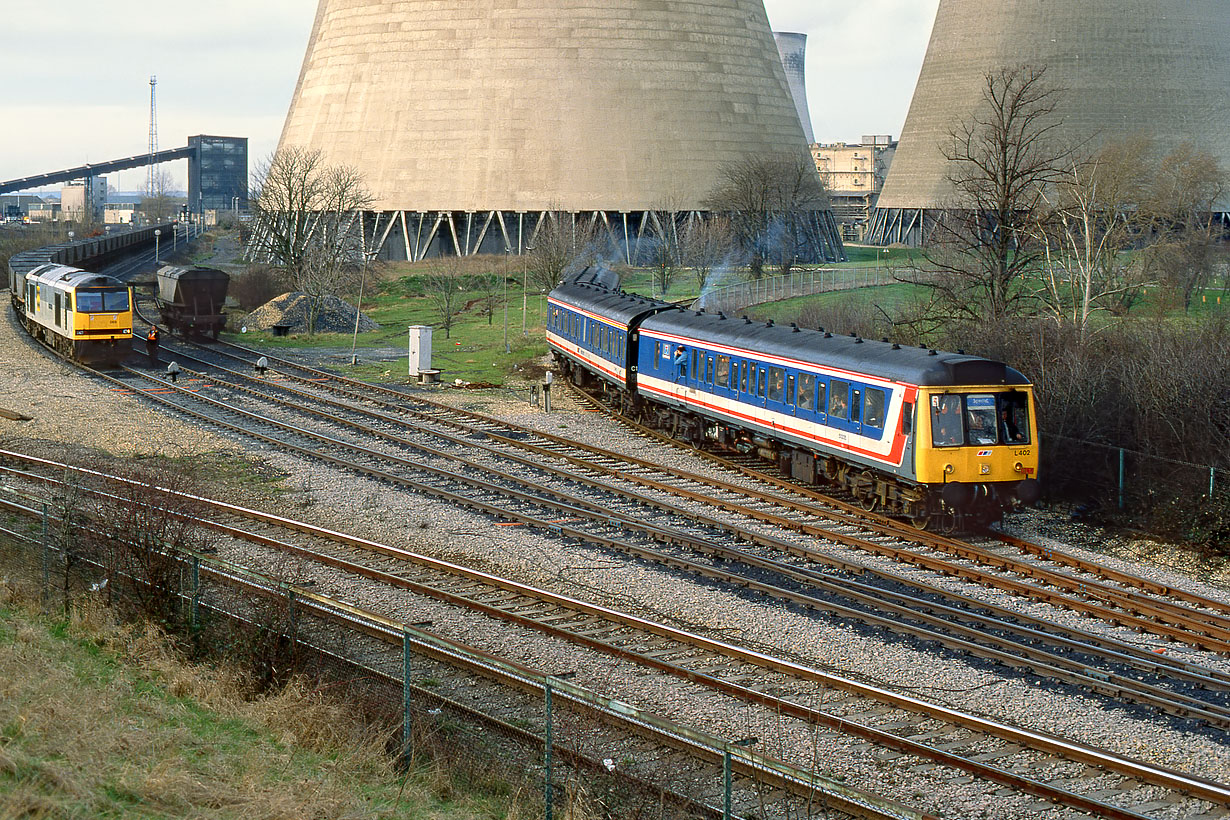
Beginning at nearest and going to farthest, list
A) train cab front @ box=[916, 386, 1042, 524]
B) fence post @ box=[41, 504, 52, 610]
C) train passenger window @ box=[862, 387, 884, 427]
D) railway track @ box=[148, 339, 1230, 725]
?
railway track @ box=[148, 339, 1230, 725] < fence post @ box=[41, 504, 52, 610] < train cab front @ box=[916, 386, 1042, 524] < train passenger window @ box=[862, 387, 884, 427]

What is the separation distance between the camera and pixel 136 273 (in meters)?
84.9

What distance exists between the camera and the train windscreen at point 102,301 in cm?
4019

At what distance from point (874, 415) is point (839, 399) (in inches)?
47.5

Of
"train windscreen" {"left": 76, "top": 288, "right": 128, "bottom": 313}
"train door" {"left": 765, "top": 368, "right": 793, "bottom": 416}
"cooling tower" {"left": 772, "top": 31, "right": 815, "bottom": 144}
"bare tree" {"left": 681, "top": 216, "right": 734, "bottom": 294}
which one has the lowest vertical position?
"train door" {"left": 765, "top": 368, "right": 793, "bottom": 416}

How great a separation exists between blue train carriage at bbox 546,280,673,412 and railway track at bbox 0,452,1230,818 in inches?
554

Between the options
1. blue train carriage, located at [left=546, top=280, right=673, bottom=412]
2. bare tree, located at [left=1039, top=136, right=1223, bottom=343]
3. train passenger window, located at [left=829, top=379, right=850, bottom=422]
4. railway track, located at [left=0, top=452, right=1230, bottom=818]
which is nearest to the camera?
railway track, located at [left=0, top=452, right=1230, bottom=818]

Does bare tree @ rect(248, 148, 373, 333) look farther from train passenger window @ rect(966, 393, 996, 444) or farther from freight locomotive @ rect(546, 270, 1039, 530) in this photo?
train passenger window @ rect(966, 393, 996, 444)

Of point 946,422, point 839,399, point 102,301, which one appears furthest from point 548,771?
point 102,301

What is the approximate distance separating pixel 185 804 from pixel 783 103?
79.4 m

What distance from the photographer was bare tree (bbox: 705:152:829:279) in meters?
68.2

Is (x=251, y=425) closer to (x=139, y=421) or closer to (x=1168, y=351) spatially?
(x=139, y=421)

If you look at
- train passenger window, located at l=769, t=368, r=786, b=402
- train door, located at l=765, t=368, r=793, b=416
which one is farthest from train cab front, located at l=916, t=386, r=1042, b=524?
train passenger window, located at l=769, t=368, r=786, b=402

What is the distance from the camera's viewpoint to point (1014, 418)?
20.4m

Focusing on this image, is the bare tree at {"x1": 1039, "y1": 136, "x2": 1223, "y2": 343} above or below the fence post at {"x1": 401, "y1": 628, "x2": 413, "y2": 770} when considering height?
above
